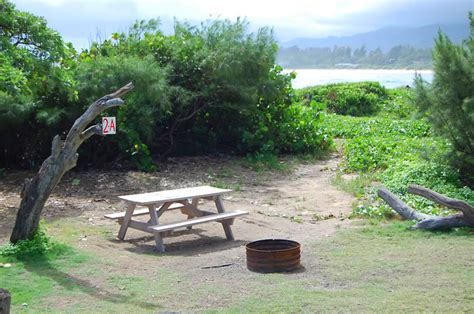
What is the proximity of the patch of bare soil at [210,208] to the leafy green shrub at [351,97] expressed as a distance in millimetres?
11654

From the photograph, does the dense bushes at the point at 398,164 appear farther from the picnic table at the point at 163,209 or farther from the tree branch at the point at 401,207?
the picnic table at the point at 163,209

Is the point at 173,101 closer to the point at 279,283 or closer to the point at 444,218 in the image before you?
the point at 444,218

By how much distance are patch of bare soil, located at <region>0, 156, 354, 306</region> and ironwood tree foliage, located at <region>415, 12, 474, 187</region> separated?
2.10 meters

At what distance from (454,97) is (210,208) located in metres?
4.67

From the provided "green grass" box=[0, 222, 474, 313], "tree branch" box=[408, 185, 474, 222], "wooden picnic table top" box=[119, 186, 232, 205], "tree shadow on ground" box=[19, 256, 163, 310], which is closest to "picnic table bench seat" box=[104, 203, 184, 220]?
"wooden picnic table top" box=[119, 186, 232, 205]

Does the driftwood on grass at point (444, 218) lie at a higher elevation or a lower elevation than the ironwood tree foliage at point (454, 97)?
lower

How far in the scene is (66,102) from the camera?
1377 cm

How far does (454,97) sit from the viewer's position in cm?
1169

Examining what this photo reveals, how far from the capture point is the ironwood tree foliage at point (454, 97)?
11.5 metres

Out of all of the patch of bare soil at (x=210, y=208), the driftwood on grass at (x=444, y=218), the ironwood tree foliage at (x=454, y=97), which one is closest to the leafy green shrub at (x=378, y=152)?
the patch of bare soil at (x=210, y=208)

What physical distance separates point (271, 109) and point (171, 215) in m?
6.79

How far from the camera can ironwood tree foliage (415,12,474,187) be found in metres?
11.5

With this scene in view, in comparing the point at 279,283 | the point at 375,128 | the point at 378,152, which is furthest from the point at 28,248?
the point at 375,128

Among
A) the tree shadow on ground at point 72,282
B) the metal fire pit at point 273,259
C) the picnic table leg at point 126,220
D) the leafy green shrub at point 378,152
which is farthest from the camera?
the leafy green shrub at point 378,152
